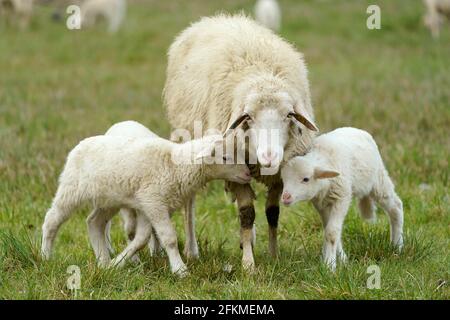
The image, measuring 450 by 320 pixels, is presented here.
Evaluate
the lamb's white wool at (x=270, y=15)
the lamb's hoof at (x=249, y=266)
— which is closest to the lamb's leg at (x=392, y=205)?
the lamb's hoof at (x=249, y=266)

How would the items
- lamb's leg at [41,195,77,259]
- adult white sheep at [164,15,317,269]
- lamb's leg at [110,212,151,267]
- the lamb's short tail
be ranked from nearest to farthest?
adult white sheep at [164,15,317,269], lamb's leg at [110,212,151,267], lamb's leg at [41,195,77,259], the lamb's short tail

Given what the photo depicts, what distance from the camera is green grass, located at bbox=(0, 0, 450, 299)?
5254 millimetres

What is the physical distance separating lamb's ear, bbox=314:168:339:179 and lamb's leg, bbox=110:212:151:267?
1.11 m

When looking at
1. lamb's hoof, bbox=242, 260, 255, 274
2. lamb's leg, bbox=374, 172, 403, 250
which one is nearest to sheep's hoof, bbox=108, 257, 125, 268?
lamb's hoof, bbox=242, 260, 255, 274

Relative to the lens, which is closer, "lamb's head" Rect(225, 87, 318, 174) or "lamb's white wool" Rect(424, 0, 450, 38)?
"lamb's head" Rect(225, 87, 318, 174)

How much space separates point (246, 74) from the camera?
588 cm

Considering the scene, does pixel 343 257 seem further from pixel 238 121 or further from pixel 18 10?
pixel 18 10

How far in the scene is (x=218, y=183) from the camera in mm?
8188

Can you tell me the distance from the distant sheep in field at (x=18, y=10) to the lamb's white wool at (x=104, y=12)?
1.28 metres

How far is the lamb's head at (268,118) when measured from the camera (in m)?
5.27

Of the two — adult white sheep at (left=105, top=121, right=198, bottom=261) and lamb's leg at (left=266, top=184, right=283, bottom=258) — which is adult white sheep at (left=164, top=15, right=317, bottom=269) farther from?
adult white sheep at (left=105, top=121, right=198, bottom=261)

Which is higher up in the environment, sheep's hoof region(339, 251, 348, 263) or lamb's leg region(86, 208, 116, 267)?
lamb's leg region(86, 208, 116, 267)
